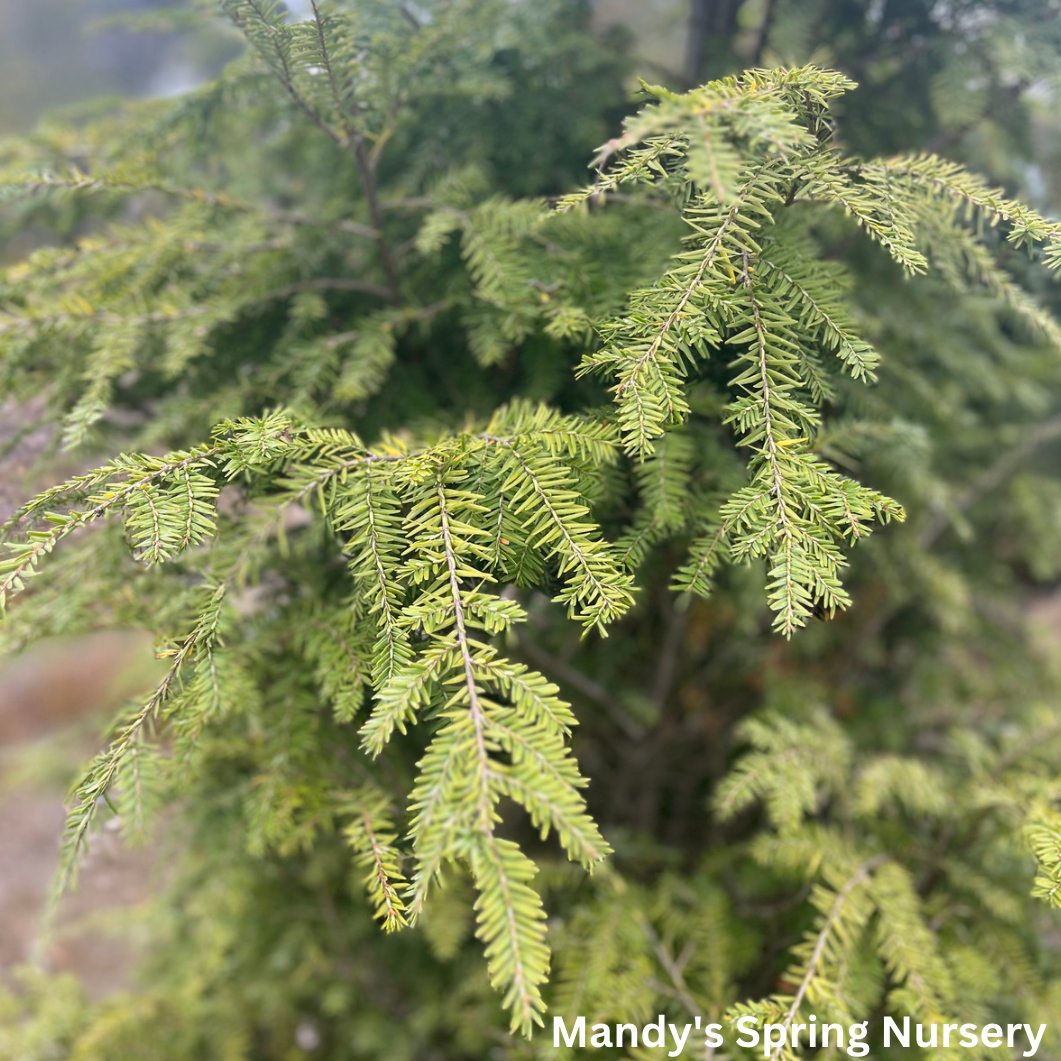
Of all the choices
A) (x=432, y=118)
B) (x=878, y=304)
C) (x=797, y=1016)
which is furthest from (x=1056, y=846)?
(x=432, y=118)

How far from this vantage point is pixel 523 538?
1.90 feet

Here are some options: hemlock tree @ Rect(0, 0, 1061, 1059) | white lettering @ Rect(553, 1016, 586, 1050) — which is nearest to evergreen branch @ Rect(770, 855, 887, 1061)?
hemlock tree @ Rect(0, 0, 1061, 1059)

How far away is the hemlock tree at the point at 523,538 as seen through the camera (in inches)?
21.4

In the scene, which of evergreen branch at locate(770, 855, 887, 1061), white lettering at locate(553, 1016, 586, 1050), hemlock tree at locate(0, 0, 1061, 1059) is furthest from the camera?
white lettering at locate(553, 1016, 586, 1050)

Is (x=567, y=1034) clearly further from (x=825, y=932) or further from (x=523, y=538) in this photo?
(x=523, y=538)

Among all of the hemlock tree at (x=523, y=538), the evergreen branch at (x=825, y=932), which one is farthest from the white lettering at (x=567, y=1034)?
the evergreen branch at (x=825, y=932)

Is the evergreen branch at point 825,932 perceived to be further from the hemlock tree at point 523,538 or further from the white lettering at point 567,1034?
the white lettering at point 567,1034

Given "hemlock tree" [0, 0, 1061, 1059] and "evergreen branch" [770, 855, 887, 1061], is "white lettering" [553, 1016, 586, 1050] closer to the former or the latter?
"hemlock tree" [0, 0, 1061, 1059]

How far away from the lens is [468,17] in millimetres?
Answer: 934

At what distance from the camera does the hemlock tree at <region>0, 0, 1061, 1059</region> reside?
54 cm

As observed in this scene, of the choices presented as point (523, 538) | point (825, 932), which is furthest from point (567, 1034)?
point (523, 538)

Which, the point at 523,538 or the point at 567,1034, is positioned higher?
the point at 523,538

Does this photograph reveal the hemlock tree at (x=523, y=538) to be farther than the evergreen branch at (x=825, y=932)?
No

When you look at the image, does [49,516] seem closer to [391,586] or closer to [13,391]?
[391,586]
